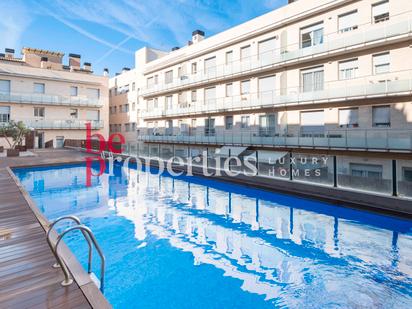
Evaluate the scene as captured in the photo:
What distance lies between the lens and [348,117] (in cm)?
1886

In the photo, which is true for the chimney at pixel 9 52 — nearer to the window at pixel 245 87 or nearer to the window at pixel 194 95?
the window at pixel 194 95

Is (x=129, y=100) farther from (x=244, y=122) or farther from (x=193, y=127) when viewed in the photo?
(x=244, y=122)

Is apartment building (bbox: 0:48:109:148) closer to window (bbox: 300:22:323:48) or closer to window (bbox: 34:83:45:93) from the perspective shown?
window (bbox: 34:83:45:93)

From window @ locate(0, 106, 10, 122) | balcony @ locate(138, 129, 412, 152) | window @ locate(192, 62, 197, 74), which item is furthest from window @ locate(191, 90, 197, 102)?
window @ locate(0, 106, 10, 122)

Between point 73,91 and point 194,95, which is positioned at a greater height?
point 73,91

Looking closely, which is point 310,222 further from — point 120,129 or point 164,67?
point 120,129

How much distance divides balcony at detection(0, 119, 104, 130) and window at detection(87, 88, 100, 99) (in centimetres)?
390

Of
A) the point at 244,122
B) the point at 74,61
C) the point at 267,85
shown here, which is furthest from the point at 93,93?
the point at 267,85

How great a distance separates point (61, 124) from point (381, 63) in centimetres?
3723

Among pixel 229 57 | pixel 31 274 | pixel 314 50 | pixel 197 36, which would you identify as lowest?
pixel 31 274

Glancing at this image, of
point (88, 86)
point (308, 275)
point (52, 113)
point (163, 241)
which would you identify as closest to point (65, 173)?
point (163, 241)

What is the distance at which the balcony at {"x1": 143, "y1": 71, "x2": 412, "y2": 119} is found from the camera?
16.1 m

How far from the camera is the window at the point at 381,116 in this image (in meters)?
17.1

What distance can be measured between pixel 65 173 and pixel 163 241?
581 inches
